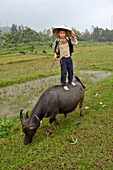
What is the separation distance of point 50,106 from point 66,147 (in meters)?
0.89

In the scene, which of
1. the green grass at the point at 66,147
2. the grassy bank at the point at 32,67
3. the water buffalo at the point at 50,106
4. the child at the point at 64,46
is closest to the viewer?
the green grass at the point at 66,147

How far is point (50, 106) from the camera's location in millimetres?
2877

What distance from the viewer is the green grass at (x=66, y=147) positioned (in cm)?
234

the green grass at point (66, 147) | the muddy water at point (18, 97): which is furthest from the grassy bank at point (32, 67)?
the green grass at point (66, 147)

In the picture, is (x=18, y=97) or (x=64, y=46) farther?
(x=18, y=97)

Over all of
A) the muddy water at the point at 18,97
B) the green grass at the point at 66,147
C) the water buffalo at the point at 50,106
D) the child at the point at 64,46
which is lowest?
the green grass at the point at 66,147

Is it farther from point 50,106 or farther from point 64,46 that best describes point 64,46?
point 50,106

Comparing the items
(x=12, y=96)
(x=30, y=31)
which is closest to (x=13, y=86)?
(x=12, y=96)

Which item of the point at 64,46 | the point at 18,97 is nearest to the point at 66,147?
the point at 64,46

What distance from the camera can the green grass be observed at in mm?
2336

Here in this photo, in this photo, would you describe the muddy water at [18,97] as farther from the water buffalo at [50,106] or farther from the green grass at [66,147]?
the water buffalo at [50,106]

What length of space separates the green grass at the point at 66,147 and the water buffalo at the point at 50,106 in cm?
26

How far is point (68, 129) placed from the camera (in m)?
3.23

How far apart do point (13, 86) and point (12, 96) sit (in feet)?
4.47
